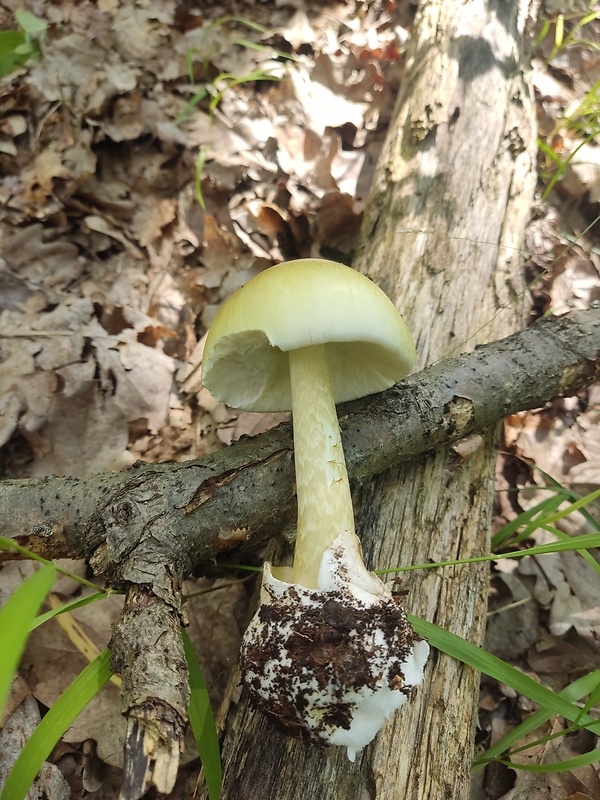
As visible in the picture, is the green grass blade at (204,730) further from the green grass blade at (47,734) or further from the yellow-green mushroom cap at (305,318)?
the yellow-green mushroom cap at (305,318)

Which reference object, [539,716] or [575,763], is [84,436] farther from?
[575,763]

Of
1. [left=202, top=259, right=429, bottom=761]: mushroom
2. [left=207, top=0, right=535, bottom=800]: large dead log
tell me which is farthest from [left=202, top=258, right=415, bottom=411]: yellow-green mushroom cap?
[left=207, top=0, right=535, bottom=800]: large dead log

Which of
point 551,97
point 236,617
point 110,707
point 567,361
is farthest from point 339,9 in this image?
point 110,707

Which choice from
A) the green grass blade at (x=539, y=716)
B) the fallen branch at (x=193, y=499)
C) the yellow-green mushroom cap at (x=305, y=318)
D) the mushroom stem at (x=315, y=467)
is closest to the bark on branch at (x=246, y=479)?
the fallen branch at (x=193, y=499)

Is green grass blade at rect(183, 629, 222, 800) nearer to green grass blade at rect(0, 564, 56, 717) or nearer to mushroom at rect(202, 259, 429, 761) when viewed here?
mushroom at rect(202, 259, 429, 761)

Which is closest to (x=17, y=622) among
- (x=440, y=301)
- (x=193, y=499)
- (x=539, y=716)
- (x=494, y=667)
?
(x=193, y=499)
